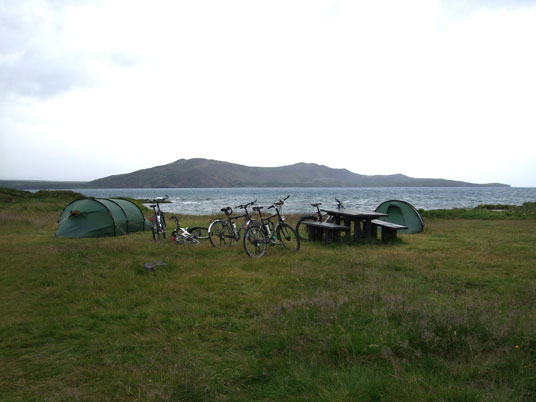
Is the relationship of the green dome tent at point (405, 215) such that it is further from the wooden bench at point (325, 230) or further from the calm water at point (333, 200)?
the calm water at point (333, 200)

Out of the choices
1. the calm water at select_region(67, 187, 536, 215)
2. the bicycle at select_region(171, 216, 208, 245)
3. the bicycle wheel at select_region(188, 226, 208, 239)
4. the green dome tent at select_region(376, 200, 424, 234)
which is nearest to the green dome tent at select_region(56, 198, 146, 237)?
the bicycle at select_region(171, 216, 208, 245)

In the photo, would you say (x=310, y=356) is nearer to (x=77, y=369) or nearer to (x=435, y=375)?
(x=435, y=375)

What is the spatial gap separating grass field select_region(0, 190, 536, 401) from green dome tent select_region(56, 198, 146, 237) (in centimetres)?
553

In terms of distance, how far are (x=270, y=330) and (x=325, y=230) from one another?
7.70m

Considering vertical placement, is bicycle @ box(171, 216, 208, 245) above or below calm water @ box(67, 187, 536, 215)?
above

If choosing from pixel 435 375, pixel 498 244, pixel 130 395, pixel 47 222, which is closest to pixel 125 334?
pixel 130 395

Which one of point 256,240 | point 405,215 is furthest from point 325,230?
point 405,215

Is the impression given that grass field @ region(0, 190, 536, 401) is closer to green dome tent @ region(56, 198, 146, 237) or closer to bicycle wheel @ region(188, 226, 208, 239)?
bicycle wheel @ region(188, 226, 208, 239)

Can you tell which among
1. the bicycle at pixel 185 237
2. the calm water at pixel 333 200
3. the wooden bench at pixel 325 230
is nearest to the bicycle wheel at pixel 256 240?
the bicycle at pixel 185 237

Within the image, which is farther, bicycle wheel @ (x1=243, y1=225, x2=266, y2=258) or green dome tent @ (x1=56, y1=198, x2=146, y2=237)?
green dome tent @ (x1=56, y1=198, x2=146, y2=237)

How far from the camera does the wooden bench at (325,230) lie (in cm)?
1164

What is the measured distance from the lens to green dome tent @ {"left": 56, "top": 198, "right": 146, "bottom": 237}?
46.2 ft

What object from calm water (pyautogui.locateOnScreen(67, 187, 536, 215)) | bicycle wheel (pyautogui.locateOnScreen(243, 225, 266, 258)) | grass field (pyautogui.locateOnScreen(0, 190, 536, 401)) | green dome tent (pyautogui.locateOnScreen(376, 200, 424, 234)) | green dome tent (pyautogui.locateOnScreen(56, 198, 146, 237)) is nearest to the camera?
grass field (pyautogui.locateOnScreen(0, 190, 536, 401))

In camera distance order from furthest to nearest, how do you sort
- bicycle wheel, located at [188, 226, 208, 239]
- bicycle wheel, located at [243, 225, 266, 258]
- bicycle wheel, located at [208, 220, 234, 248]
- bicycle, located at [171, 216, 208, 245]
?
bicycle wheel, located at [188, 226, 208, 239], bicycle, located at [171, 216, 208, 245], bicycle wheel, located at [208, 220, 234, 248], bicycle wheel, located at [243, 225, 266, 258]
